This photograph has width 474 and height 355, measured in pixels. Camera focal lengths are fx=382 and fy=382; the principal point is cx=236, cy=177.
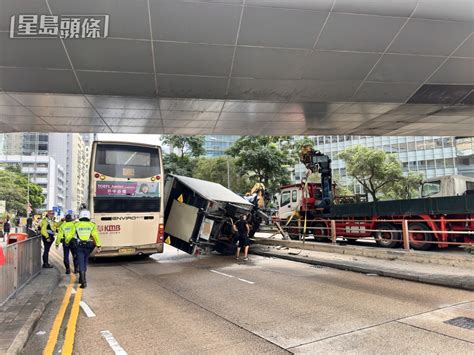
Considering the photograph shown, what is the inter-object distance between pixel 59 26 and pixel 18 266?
16.3ft

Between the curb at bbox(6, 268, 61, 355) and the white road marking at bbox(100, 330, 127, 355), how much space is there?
37.9 inches

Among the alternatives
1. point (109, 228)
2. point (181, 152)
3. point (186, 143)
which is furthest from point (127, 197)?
point (181, 152)

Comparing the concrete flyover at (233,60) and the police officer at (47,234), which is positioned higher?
the concrete flyover at (233,60)

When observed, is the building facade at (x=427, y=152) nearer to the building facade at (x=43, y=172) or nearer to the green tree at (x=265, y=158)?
the green tree at (x=265, y=158)

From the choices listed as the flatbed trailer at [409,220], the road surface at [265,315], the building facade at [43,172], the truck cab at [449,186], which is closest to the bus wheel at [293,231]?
the flatbed trailer at [409,220]

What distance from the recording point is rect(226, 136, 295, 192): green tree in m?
26.6

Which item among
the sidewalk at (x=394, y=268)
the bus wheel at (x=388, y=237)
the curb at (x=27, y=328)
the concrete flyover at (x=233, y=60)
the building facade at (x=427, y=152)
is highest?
the building facade at (x=427, y=152)

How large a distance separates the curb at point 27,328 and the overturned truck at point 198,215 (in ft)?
20.2

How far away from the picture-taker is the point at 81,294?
8094 millimetres

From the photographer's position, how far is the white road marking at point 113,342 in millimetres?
4636

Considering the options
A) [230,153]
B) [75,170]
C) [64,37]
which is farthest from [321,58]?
[75,170]

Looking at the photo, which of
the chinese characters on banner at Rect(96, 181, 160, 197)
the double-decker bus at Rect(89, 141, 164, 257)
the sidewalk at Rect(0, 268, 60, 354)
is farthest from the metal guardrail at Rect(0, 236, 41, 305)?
the chinese characters on banner at Rect(96, 181, 160, 197)

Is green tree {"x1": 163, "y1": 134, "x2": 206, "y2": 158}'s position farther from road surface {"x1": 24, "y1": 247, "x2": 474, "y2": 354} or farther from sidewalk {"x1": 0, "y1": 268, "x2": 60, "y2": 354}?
sidewalk {"x1": 0, "y1": 268, "x2": 60, "y2": 354}

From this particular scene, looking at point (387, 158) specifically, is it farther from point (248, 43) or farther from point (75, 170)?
point (75, 170)
